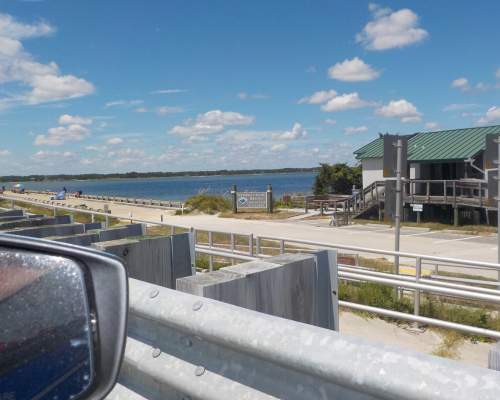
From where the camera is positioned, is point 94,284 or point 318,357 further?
point 318,357

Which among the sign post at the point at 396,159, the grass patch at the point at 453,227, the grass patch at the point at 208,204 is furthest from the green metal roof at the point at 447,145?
the sign post at the point at 396,159

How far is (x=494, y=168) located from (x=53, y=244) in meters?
10.8

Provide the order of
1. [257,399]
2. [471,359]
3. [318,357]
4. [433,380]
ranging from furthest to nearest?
[471,359] → [257,399] → [318,357] → [433,380]

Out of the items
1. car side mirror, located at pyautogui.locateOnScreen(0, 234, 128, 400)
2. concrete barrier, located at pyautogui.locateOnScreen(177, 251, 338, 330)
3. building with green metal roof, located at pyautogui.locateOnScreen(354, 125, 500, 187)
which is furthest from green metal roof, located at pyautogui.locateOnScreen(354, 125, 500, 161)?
car side mirror, located at pyautogui.locateOnScreen(0, 234, 128, 400)

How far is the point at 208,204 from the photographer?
40.5 metres

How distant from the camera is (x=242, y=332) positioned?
215 cm

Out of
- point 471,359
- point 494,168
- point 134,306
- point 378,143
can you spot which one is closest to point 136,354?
point 134,306

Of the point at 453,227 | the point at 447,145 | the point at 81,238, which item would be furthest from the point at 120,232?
the point at 447,145

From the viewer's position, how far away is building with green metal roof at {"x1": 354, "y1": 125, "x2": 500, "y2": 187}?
101 ft

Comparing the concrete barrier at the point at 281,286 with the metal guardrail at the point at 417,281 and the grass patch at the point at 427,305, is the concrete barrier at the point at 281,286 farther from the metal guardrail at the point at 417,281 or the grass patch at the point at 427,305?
the grass patch at the point at 427,305

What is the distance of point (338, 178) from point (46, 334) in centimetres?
5007

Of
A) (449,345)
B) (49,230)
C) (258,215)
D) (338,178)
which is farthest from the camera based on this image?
(338,178)

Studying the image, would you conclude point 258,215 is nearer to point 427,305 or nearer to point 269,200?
point 269,200

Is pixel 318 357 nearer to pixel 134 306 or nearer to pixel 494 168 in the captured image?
pixel 134 306
